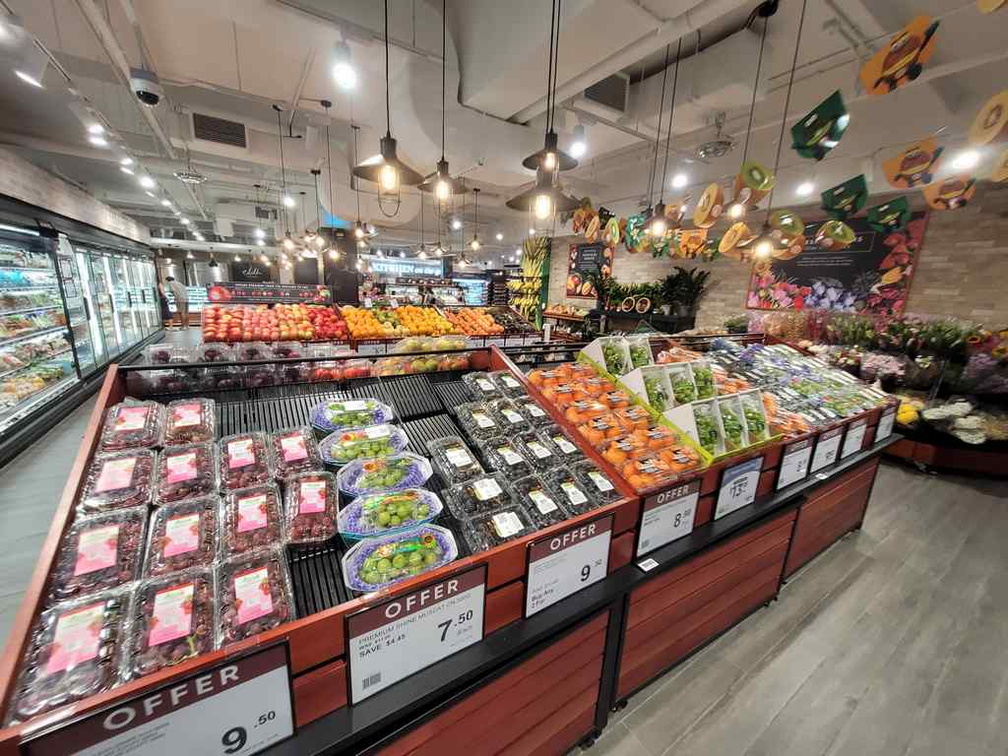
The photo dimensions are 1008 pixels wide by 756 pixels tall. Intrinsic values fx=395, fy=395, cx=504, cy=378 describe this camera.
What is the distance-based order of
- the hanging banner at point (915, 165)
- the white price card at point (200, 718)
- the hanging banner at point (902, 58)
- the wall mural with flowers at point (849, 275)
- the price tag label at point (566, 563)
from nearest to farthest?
the white price card at point (200, 718), the price tag label at point (566, 563), the hanging banner at point (902, 58), the hanging banner at point (915, 165), the wall mural with flowers at point (849, 275)

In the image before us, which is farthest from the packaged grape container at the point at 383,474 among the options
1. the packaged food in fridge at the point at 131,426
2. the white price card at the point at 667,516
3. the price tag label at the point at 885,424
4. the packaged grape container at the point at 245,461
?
the price tag label at the point at 885,424

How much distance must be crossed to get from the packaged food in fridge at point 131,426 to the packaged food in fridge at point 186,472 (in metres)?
0.11

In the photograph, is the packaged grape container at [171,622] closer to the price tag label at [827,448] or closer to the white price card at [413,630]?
the white price card at [413,630]

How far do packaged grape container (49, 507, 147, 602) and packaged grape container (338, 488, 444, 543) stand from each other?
0.55 m

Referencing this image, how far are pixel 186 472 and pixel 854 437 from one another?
3.92 metres

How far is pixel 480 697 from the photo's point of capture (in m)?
1.25

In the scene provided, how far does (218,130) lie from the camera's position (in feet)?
19.9

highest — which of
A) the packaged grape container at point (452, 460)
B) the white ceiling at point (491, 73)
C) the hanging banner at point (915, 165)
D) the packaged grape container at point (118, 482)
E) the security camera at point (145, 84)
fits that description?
the white ceiling at point (491, 73)

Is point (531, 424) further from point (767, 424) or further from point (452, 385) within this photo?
point (767, 424)

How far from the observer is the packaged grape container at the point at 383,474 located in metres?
1.47

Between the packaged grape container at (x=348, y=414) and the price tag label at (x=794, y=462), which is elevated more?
the packaged grape container at (x=348, y=414)

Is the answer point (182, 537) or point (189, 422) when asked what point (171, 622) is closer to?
point (182, 537)

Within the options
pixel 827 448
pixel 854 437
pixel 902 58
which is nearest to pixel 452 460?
pixel 827 448

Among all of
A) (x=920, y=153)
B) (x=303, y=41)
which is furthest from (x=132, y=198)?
(x=920, y=153)
